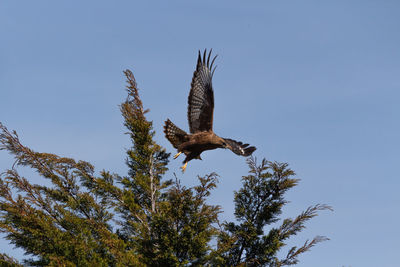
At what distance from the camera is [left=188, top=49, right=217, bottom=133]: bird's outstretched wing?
1188 cm

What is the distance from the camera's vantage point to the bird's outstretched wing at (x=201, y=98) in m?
11.9

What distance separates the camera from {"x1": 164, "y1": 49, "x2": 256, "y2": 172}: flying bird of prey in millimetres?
11804

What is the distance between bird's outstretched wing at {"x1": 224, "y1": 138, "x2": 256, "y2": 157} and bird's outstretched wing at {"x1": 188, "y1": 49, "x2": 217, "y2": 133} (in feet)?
2.16

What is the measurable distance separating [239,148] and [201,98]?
160cm

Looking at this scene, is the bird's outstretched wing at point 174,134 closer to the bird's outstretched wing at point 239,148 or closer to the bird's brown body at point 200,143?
the bird's brown body at point 200,143

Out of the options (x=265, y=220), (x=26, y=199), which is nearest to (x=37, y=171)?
(x=26, y=199)

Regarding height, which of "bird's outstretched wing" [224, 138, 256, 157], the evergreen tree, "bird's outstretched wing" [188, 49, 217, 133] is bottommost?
the evergreen tree

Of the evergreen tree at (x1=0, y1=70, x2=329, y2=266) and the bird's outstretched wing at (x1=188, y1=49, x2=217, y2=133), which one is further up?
the bird's outstretched wing at (x1=188, y1=49, x2=217, y2=133)

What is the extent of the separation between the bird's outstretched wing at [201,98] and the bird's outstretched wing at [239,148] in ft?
2.16

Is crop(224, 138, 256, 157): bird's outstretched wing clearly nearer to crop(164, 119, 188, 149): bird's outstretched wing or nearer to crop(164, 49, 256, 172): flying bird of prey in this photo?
crop(164, 49, 256, 172): flying bird of prey

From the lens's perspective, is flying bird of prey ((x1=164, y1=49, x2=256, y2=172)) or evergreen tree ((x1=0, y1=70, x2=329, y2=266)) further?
flying bird of prey ((x1=164, y1=49, x2=256, y2=172))

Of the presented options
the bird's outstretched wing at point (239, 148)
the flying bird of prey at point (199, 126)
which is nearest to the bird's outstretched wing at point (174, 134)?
the flying bird of prey at point (199, 126)

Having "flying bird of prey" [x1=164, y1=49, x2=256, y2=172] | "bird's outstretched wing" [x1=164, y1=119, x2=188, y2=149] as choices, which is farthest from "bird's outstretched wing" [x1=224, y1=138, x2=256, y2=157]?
"bird's outstretched wing" [x1=164, y1=119, x2=188, y2=149]

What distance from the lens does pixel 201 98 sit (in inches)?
473
